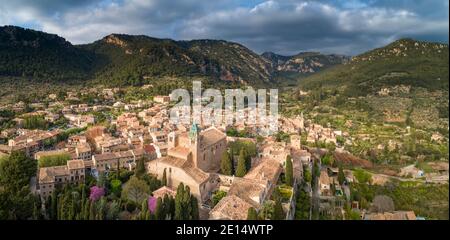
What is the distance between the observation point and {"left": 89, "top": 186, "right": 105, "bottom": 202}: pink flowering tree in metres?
16.6

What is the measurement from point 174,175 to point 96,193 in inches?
153

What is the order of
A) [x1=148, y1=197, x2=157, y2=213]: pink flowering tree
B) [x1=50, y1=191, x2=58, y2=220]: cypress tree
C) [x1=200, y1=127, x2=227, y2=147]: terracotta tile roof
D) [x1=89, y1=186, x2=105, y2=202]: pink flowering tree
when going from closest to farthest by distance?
1. [x1=148, y1=197, x2=157, y2=213]: pink flowering tree
2. [x1=50, y1=191, x2=58, y2=220]: cypress tree
3. [x1=89, y1=186, x2=105, y2=202]: pink flowering tree
4. [x1=200, y1=127, x2=227, y2=147]: terracotta tile roof

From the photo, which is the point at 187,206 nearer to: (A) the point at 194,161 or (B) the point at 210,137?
(A) the point at 194,161

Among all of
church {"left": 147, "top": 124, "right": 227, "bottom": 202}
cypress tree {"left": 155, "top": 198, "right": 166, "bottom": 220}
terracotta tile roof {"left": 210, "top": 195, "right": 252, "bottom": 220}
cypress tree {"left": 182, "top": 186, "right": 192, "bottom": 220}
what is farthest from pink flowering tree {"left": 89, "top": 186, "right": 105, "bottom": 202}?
terracotta tile roof {"left": 210, "top": 195, "right": 252, "bottom": 220}

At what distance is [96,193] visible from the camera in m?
16.9

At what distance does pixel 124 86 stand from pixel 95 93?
24.6 ft

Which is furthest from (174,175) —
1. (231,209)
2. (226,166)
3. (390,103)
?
(390,103)

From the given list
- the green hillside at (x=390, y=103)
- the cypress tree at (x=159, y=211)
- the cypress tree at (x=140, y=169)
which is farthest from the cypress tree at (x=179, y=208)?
the green hillside at (x=390, y=103)

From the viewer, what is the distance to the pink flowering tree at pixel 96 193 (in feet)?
54.5

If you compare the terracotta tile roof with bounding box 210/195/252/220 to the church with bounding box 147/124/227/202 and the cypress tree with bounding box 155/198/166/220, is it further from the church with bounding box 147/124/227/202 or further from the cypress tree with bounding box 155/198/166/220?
the church with bounding box 147/124/227/202

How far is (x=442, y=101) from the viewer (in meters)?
56.8

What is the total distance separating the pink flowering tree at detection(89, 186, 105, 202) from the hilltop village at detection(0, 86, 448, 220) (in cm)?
5

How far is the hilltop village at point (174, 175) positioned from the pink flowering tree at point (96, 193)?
1.9 inches

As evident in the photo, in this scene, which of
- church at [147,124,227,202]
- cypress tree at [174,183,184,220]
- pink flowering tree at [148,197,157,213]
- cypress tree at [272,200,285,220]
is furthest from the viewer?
church at [147,124,227,202]
